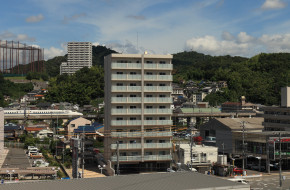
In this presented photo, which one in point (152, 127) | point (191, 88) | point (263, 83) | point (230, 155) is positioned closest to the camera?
point (152, 127)

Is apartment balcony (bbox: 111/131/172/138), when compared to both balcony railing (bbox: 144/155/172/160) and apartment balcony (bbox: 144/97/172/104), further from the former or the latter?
apartment balcony (bbox: 144/97/172/104)

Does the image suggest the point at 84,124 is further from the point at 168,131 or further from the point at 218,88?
the point at 218,88

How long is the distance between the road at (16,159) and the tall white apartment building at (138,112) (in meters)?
10.5

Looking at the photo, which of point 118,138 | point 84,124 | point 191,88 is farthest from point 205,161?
point 191,88

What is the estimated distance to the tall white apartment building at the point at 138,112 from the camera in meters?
42.8

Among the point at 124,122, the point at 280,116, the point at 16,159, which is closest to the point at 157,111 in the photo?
the point at 124,122

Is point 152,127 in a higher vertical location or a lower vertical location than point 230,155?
higher

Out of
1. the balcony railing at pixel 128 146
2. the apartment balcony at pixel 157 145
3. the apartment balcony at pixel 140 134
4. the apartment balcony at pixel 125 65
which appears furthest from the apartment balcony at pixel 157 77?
the balcony railing at pixel 128 146

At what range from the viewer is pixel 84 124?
237ft

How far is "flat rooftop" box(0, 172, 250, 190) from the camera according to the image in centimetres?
1984

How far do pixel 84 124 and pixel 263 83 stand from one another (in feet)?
261

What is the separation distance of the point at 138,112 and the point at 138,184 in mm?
22669

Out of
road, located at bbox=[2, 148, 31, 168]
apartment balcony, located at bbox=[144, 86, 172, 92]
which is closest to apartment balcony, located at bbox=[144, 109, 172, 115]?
apartment balcony, located at bbox=[144, 86, 172, 92]

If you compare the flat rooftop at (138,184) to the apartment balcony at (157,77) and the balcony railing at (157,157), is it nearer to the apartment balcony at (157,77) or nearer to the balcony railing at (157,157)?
the balcony railing at (157,157)
